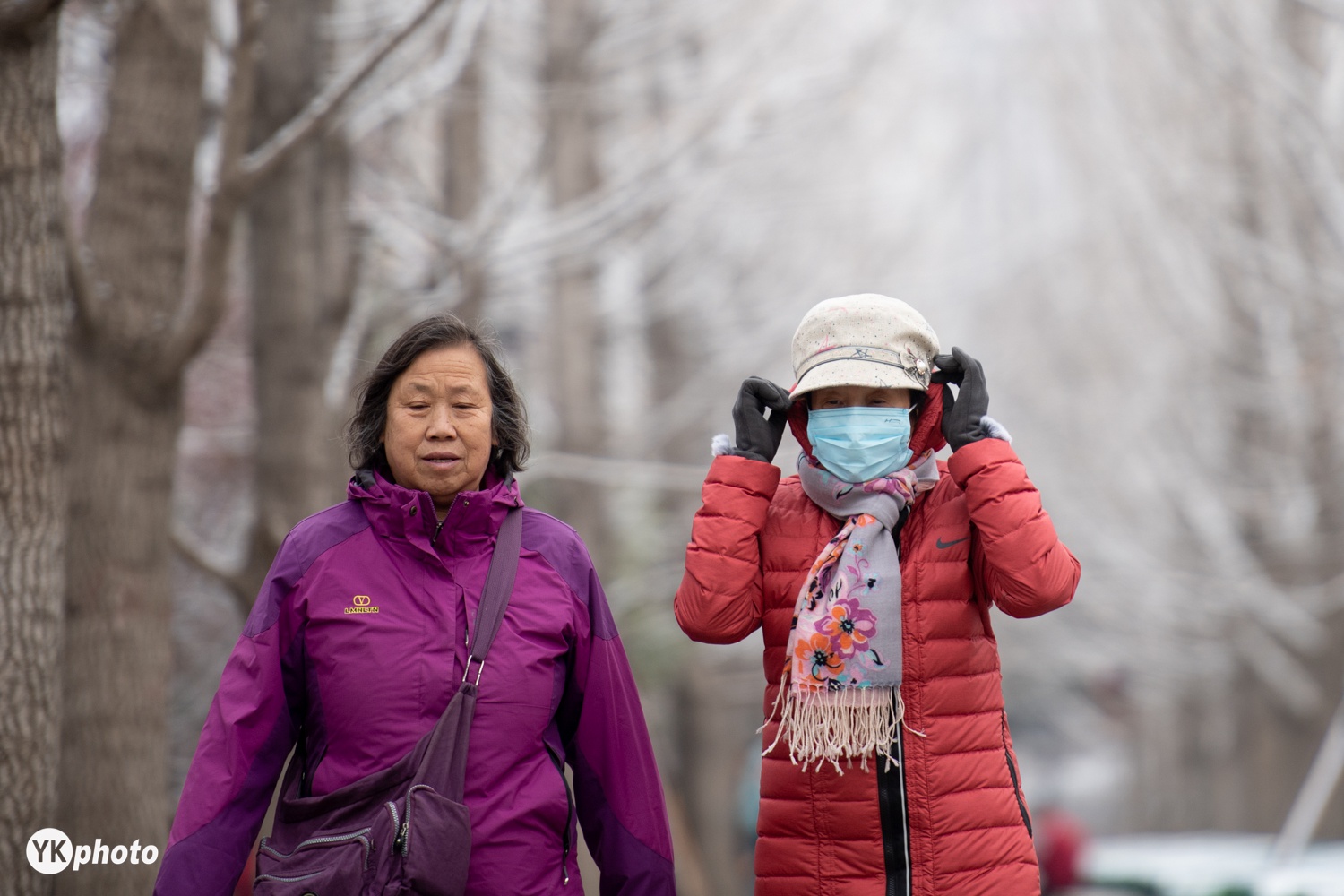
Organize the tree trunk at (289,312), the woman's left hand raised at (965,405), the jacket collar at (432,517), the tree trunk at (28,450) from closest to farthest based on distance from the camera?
the jacket collar at (432,517) < the woman's left hand raised at (965,405) < the tree trunk at (28,450) < the tree trunk at (289,312)

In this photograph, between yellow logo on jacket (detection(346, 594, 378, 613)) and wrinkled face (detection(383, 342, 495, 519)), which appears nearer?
yellow logo on jacket (detection(346, 594, 378, 613))

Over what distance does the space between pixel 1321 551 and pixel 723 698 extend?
20.7ft

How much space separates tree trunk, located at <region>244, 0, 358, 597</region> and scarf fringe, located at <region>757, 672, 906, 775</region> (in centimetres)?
360

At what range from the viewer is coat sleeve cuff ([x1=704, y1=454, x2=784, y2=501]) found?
3162 mm

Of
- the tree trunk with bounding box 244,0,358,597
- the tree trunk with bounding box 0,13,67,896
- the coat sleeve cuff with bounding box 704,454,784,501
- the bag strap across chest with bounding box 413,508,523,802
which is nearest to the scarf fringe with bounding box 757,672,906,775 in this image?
the coat sleeve cuff with bounding box 704,454,784,501

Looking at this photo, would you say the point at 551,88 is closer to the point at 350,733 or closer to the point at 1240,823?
the point at 350,733

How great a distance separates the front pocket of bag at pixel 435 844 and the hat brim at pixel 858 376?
3.63 feet

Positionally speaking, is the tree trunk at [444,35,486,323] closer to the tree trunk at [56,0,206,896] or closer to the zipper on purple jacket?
the tree trunk at [56,0,206,896]

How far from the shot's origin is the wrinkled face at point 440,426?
9.95ft

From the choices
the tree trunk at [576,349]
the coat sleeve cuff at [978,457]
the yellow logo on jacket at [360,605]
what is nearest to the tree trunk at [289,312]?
the yellow logo on jacket at [360,605]

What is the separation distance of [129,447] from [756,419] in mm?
2571

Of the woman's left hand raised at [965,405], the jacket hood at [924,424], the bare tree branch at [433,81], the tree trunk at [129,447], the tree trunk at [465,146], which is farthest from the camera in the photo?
the tree trunk at [465,146]

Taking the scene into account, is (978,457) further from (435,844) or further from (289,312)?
(289,312)

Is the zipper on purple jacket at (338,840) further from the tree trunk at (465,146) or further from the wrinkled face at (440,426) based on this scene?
the tree trunk at (465,146)
